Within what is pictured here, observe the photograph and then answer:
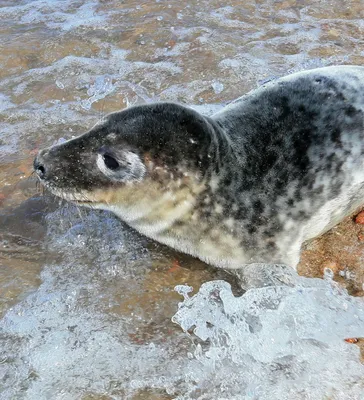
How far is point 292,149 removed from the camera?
10.5ft

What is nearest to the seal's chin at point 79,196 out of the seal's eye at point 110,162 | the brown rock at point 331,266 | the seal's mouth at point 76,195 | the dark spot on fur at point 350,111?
the seal's mouth at point 76,195

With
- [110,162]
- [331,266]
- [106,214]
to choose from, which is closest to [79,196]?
[110,162]

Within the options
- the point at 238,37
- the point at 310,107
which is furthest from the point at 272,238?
the point at 238,37

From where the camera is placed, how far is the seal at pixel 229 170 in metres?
2.98

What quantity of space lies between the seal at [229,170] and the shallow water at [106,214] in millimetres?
412

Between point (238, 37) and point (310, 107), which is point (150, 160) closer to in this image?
point (310, 107)

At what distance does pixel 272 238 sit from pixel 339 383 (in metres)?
0.89

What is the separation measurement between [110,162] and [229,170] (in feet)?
2.21

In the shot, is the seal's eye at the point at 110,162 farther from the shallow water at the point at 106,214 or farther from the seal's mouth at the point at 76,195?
the shallow water at the point at 106,214

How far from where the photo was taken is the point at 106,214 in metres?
3.77

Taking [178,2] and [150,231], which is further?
[178,2]

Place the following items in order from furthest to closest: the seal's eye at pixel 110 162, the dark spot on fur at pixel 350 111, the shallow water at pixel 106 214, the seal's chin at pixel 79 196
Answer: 1. the dark spot on fur at pixel 350 111
2. the seal's chin at pixel 79 196
3. the seal's eye at pixel 110 162
4. the shallow water at pixel 106 214

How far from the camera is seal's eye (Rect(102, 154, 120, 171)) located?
2982 millimetres

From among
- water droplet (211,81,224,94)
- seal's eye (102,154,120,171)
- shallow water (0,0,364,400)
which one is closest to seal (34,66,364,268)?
seal's eye (102,154,120,171)
